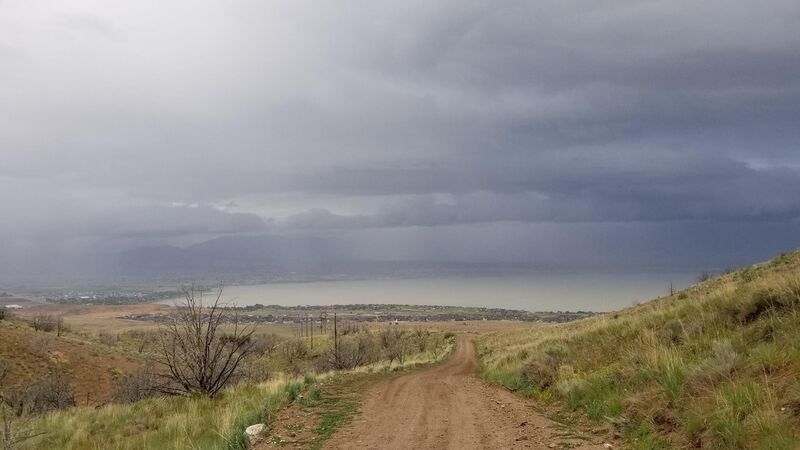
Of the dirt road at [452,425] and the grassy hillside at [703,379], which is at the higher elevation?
the grassy hillside at [703,379]

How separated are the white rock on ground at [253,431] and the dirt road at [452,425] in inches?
53.9

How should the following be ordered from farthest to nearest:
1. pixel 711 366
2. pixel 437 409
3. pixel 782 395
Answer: pixel 437 409 → pixel 711 366 → pixel 782 395

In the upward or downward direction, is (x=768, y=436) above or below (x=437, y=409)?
above

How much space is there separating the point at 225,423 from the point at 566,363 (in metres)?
9.08

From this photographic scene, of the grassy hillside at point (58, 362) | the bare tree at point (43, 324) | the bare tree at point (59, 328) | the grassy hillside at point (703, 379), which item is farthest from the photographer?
the bare tree at point (43, 324)

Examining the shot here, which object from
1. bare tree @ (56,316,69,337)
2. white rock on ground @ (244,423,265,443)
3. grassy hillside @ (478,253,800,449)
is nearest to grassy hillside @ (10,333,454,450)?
white rock on ground @ (244,423,265,443)

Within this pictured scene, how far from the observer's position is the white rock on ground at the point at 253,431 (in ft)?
31.3

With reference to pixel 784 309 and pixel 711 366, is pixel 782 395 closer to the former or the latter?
pixel 711 366

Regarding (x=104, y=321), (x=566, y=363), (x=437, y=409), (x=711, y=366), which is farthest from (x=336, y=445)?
(x=104, y=321)

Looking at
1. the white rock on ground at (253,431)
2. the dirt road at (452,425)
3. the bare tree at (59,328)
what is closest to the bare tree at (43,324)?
the bare tree at (59,328)

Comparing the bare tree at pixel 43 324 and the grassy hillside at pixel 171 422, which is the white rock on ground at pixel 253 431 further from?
the bare tree at pixel 43 324

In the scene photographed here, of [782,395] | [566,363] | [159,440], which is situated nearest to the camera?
[782,395]

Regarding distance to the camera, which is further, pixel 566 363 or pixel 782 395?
pixel 566 363

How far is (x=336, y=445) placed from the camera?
920 cm
